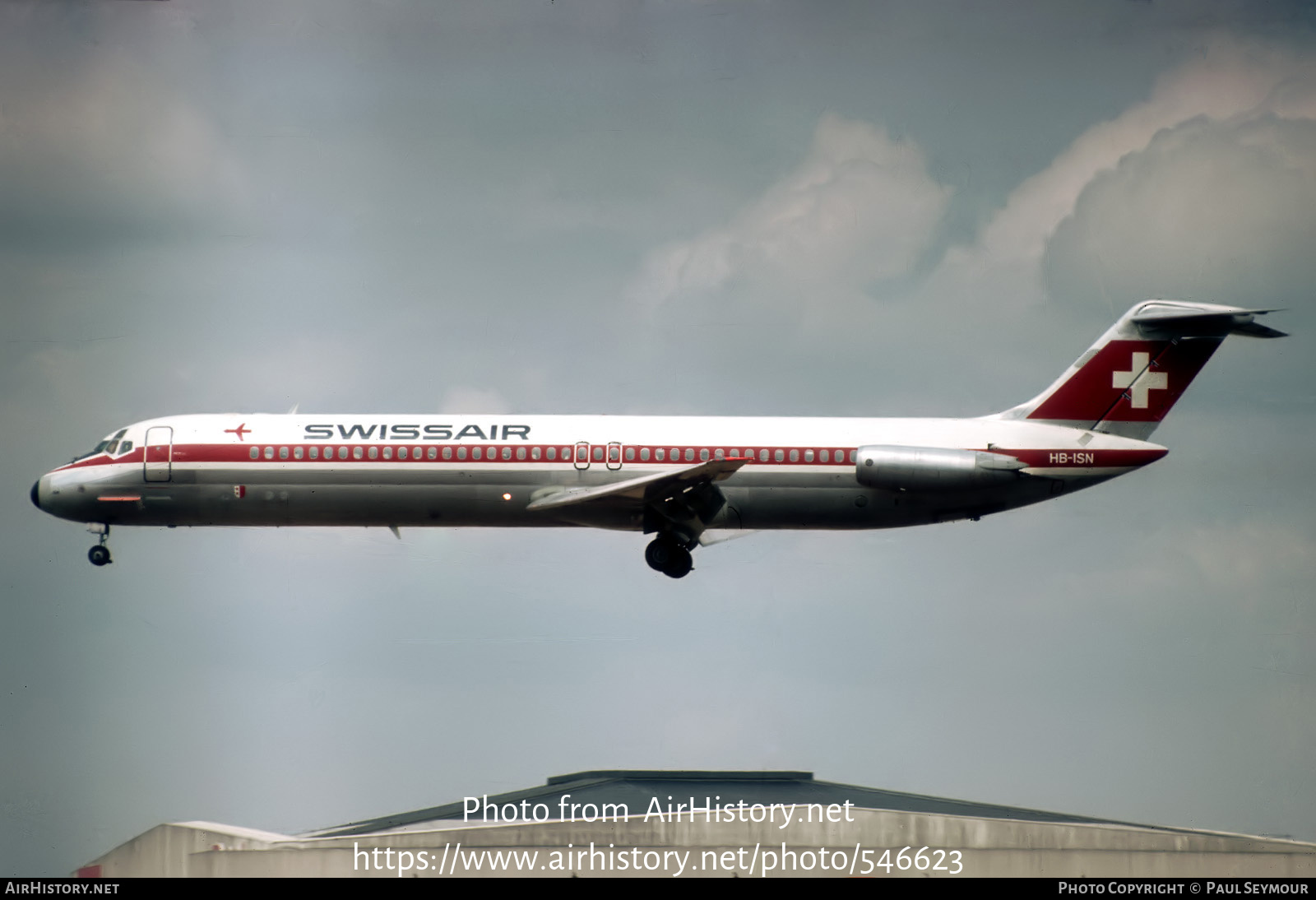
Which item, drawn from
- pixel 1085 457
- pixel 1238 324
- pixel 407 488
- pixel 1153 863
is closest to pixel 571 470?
pixel 407 488

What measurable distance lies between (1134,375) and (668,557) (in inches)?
487

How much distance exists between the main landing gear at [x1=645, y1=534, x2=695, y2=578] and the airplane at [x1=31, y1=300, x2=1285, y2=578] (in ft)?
0.15

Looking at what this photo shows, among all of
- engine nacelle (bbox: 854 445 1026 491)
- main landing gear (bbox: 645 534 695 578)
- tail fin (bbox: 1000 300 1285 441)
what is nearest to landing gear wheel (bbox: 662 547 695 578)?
main landing gear (bbox: 645 534 695 578)

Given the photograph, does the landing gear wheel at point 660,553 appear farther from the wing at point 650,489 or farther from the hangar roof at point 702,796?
the hangar roof at point 702,796

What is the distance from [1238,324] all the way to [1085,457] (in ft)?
16.0

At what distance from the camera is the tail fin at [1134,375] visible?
44188 mm

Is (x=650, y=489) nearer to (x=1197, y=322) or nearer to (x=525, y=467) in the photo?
(x=525, y=467)

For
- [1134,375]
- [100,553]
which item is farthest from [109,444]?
[1134,375]

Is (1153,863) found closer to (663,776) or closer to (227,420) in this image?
(663,776)

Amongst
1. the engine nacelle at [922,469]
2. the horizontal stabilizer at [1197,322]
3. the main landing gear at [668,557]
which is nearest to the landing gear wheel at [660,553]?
the main landing gear at [668,557]

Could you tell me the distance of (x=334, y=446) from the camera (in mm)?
42781

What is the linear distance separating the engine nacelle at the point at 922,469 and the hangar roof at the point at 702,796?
12553 millimetres

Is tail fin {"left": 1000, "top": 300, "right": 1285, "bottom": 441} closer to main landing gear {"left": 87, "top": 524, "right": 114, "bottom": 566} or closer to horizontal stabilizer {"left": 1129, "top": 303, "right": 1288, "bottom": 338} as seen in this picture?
horizontal stabilizer {"left": 1129, "top": 303, "right": 1288, "bottom": 338}
